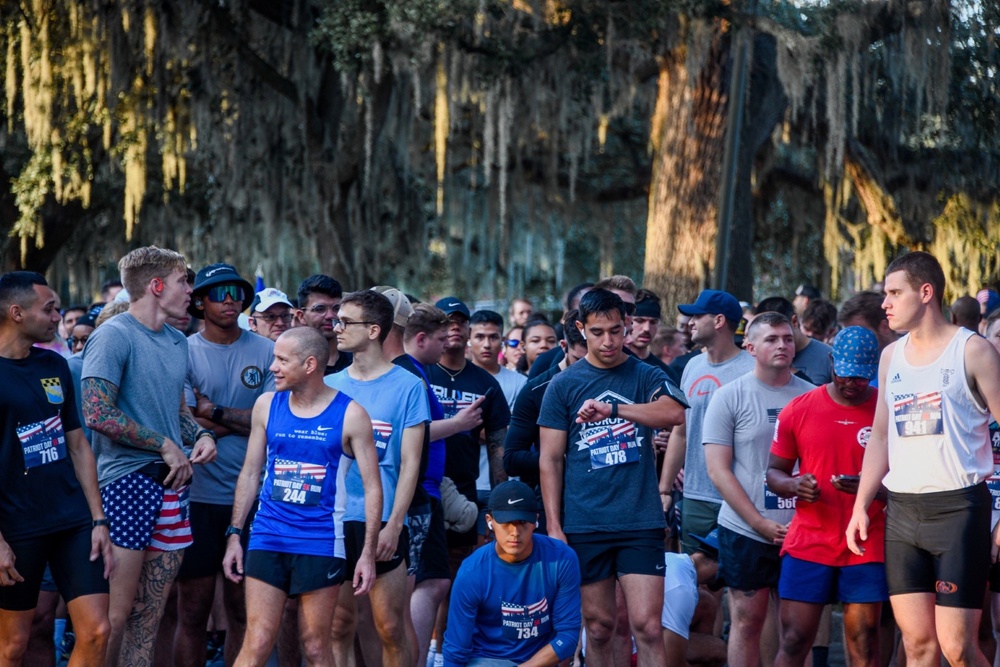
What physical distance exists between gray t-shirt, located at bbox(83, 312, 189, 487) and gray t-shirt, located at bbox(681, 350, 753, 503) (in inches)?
113

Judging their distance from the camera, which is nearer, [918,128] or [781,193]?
[918,128]

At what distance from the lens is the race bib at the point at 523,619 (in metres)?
5.64

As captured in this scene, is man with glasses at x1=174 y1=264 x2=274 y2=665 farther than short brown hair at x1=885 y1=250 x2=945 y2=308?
Yes

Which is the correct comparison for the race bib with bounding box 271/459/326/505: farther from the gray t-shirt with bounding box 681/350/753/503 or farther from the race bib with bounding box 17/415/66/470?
the gray t-shirt with bounding box 681/350/753/503

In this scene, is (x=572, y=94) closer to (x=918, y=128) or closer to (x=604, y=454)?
(x=918, y=128)

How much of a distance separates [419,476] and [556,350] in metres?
2.03

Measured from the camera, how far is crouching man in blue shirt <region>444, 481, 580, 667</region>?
5629mm

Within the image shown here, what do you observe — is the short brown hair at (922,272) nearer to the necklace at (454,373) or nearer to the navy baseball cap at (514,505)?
the navy baseball cap at (514,505)

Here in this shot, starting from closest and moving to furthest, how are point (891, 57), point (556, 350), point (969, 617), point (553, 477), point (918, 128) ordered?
point (969, 617) → point (553, 477) → point (556, 350) → point (891, 57) → point (918, 128)

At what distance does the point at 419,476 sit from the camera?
6.31 metres

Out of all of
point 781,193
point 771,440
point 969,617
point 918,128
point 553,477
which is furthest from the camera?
point 781,193

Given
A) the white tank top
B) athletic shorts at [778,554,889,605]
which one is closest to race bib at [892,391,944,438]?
the white tank top

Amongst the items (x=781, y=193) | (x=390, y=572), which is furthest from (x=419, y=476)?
(x=781, y=193)


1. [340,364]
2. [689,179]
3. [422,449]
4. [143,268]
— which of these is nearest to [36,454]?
[143,268]
